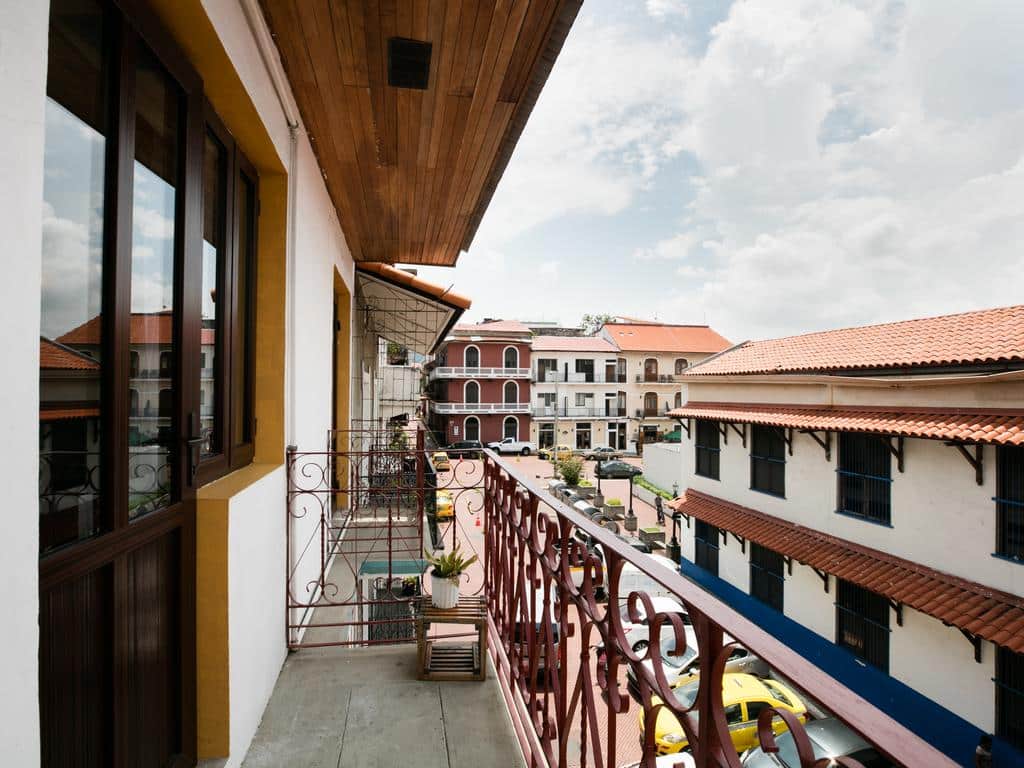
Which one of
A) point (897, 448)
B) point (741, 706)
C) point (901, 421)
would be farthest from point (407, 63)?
point (897, 448)

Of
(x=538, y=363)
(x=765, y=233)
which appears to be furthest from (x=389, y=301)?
(x=765, y=233)

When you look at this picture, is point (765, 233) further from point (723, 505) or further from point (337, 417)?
point (337, 417)

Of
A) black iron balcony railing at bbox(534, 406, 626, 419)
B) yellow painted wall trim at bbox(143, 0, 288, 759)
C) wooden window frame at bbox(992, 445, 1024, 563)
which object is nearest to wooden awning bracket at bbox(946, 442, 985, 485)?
wooden window frame at bbox(992, 445, 1024, 563)

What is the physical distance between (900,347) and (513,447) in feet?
71.3

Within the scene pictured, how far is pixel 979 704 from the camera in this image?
23.2 ft

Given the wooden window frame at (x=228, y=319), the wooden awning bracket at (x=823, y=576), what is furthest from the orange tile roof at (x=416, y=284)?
the wooden awning bracket at (x=823, y=576)

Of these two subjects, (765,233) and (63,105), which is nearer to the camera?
(63,105)

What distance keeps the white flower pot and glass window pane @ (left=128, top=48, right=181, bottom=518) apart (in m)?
1.40

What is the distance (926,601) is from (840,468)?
272 centimetres

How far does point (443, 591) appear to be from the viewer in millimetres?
2734

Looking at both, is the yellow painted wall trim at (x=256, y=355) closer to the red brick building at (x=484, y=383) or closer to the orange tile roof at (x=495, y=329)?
the red brick building at (x=484, y=383)

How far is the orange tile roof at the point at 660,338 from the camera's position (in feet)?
109

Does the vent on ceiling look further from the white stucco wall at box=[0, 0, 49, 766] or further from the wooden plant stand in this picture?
the wooden plant stand

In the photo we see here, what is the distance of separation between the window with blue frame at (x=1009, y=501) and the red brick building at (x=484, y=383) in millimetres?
23739
